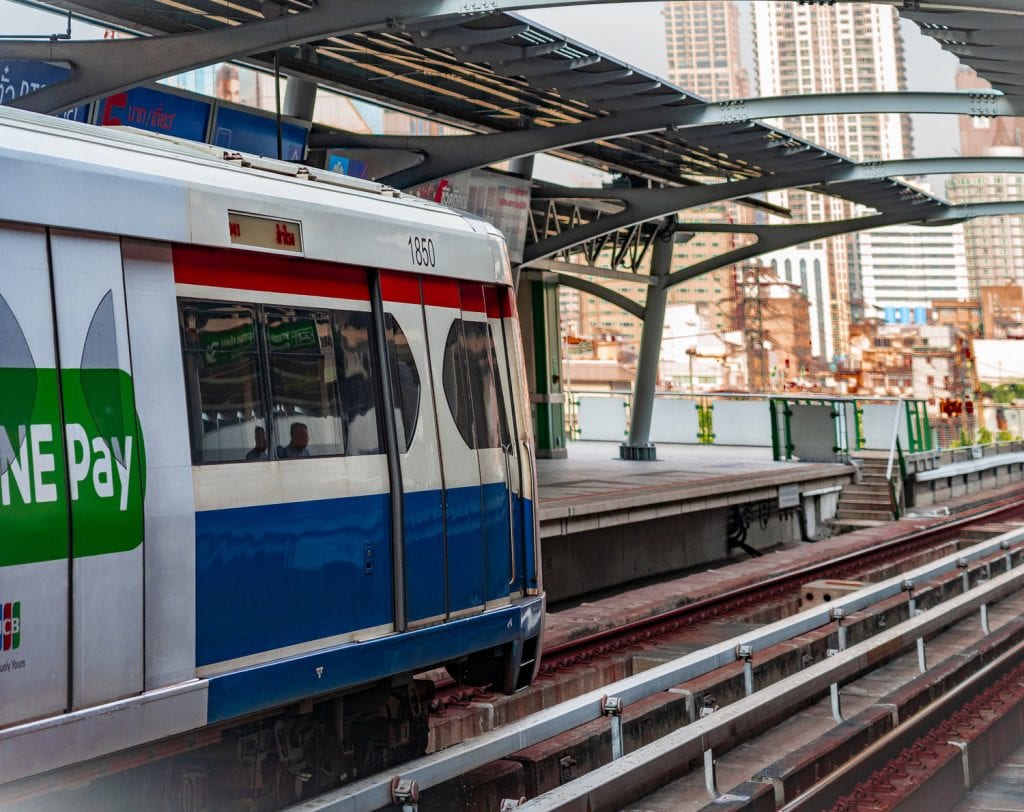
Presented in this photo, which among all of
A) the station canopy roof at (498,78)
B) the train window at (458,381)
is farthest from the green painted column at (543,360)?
the train window at (458,381)

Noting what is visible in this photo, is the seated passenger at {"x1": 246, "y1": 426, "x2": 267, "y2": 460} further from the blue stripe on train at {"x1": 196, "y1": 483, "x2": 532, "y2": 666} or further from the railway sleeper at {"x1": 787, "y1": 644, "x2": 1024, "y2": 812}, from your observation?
the railway sleeper at {"x1": 787, "y1": 644, "x2": 1024, "y2": 812}

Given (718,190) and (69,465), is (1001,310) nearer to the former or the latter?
(718,190)

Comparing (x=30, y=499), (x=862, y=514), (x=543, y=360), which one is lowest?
(x=862, y=514)

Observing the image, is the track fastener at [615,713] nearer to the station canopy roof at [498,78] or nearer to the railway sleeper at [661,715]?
the railway sleeper at [661,715]

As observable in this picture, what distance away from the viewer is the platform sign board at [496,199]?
1994 cm

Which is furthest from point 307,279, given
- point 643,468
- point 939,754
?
point 643,468

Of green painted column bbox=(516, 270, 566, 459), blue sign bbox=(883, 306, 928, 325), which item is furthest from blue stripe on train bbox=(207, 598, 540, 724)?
blue sign bbox=(883, 306, 928, 325)

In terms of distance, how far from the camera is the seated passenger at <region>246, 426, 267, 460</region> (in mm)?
5418

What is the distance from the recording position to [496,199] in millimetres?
20781

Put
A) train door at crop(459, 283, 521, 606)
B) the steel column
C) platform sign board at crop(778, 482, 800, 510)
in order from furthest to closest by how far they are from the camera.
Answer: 1. the steel column
2. platform sign board at crop(778, 482, 800, 510)
3. train door at crop(459, 283, 521, 606)

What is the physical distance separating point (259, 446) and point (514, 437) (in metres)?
2.06

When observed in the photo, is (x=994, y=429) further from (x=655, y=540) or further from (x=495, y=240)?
(x=495, y=240)

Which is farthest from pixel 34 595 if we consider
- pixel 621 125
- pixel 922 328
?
pixel 922 328

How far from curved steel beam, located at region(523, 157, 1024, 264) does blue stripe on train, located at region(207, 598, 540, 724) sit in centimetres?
1574
